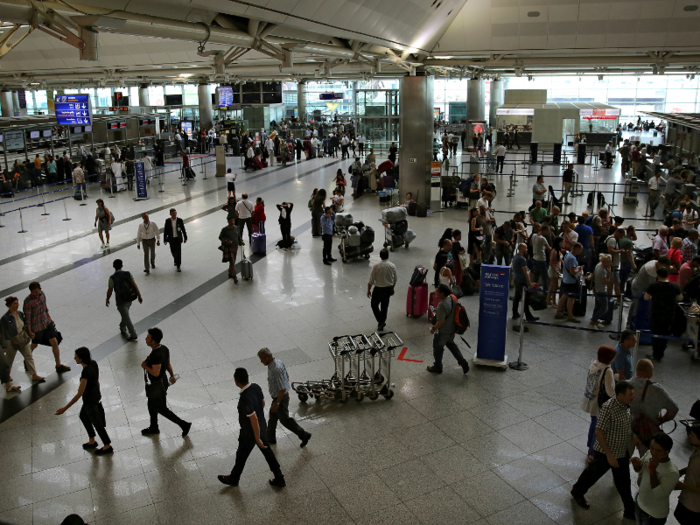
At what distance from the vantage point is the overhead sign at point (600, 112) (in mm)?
36100

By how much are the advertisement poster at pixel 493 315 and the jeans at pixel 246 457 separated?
3735 millimetres

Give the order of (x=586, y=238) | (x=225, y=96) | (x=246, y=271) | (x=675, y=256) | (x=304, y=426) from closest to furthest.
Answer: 1. (x=304, y=426)
2. (x=675, y=256)
3. (x=586, y=238)
4. (x=246, y=271)
5. (x=225, y=96)

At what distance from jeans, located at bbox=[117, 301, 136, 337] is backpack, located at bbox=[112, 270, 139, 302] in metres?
0.12

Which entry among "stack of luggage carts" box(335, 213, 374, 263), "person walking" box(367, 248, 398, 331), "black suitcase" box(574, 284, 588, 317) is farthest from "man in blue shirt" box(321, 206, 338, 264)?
"black suitcase" box(574, 284, 588, 317)

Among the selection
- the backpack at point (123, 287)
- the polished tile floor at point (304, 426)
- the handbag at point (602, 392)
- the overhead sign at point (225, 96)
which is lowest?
the polished tile floor at point (304, 426)

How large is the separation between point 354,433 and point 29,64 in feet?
90.6

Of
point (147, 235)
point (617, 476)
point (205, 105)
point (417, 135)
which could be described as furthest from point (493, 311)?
point (205, 105)

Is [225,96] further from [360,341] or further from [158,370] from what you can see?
[158,370]

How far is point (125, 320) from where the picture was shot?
9.57 meters

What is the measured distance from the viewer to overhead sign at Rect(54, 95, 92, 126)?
96.2 ft

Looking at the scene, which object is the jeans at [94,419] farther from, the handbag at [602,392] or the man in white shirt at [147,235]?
the man in white shirt at [147,235]

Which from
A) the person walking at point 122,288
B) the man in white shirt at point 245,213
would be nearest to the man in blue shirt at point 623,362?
the person walking at point 122,288

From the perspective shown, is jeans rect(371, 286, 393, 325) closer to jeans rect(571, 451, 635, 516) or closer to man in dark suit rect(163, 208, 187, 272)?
jeans rect(571, 451, 635, 516)

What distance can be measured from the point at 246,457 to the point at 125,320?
4.64 m
